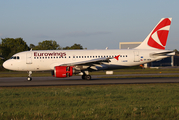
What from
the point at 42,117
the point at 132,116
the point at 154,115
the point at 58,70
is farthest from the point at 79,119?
the point at 58,70

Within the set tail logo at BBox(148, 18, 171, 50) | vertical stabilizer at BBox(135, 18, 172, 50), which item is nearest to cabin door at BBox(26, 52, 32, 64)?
vertical stabilizer at BBox(135, 18, 172, 50)

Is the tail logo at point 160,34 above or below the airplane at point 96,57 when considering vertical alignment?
above

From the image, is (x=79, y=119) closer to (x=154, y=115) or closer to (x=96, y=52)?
(x=154, y=115)

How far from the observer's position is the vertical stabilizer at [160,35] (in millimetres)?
28391

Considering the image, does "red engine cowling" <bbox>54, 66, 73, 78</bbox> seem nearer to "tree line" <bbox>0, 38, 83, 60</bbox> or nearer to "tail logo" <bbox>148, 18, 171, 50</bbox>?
"tail logo" <bbox>148, 18, 171, 50</bbox>

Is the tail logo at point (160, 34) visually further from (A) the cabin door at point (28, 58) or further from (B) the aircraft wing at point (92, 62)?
(A) the cabin door at point (28, 58)

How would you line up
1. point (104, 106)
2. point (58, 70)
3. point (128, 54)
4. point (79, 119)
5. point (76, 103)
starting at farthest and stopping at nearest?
point (128, 54)
point (58, 70)
point (76, 103)
point (104, 106)
point (79, 119)

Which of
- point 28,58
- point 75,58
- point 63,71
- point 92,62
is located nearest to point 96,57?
point 92,62

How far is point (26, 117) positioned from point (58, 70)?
16602mm

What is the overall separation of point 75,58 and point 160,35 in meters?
11.4

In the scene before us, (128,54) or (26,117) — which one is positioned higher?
(128,54)

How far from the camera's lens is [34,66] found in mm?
27891

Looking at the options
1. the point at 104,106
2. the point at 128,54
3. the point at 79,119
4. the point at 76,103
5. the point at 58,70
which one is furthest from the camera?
the point at 128,54

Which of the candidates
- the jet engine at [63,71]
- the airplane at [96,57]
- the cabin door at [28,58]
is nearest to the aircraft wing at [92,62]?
the airplane at [96,57]
